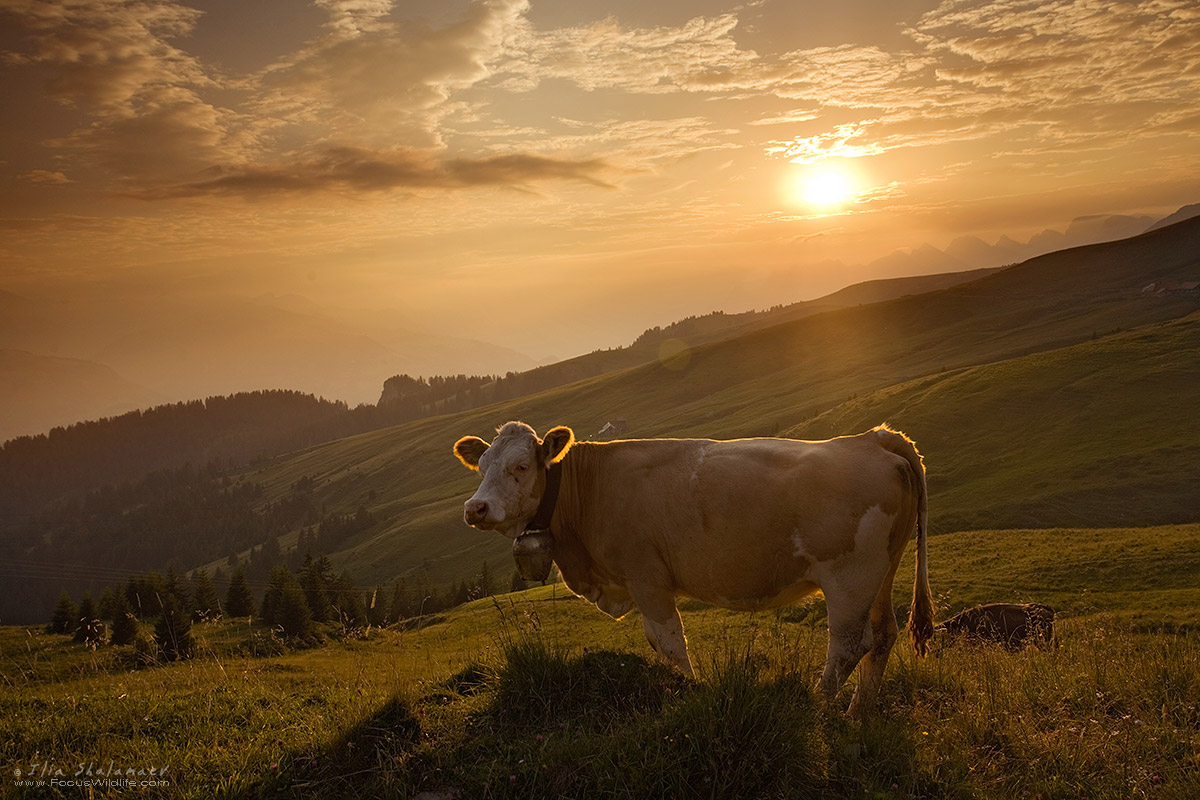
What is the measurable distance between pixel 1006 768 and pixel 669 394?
175m

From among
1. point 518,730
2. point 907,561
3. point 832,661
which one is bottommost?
point 907,561

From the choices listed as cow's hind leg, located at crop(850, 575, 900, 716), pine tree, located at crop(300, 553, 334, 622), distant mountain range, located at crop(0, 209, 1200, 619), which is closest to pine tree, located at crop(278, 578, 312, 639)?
pine tree, located at crop(300, 553, 334, 622)

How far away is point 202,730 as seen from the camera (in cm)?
689

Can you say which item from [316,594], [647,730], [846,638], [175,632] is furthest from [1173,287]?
[647,730]

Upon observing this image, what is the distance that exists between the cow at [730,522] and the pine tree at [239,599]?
5824 cm

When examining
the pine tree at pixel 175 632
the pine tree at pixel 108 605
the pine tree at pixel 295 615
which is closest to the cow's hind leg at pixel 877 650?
the pine tree at pixel 175 632

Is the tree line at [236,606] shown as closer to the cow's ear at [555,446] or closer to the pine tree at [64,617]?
the pine tree at [64,617]

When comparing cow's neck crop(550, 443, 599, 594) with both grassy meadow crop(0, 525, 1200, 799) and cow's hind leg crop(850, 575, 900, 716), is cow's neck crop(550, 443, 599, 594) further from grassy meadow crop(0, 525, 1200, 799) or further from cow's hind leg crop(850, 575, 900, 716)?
cow's hind leg crop(850, 575, 900, 716)

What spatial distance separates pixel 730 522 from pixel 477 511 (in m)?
3.10

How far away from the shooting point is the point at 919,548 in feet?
27.8

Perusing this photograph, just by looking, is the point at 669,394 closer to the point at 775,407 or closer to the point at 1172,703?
the point at 775,407

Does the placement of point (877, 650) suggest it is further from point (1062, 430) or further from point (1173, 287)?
point (1173, 287)

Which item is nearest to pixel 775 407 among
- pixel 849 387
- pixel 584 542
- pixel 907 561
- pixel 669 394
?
pixel 849 387

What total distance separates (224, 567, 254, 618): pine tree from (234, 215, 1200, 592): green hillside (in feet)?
180
